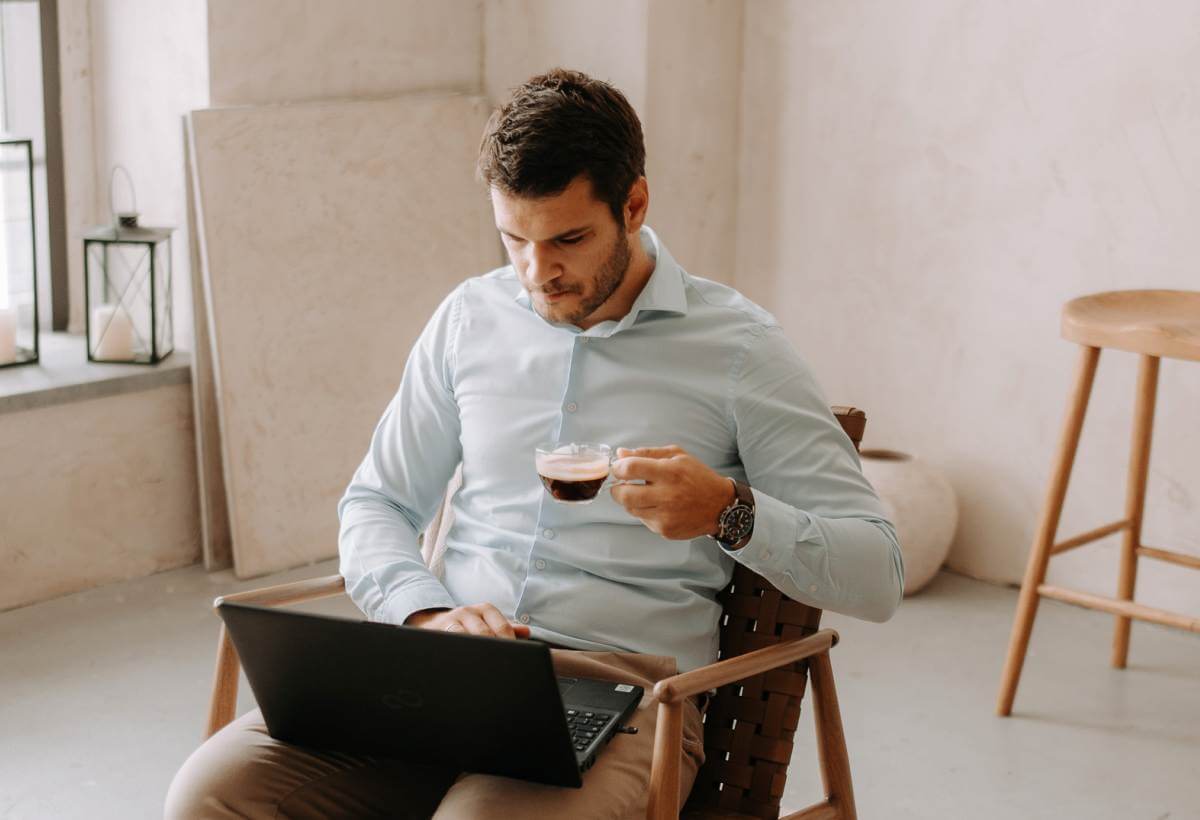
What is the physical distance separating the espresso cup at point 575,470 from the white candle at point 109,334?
7.03 feet

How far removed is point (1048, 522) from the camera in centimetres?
298

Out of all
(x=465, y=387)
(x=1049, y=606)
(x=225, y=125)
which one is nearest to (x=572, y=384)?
(x=465, y=387)

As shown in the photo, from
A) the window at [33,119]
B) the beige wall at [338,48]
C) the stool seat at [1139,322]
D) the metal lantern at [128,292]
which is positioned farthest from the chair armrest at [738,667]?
the window at [33,119]

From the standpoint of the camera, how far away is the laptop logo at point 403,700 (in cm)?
158

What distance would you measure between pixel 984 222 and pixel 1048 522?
38.3 inches

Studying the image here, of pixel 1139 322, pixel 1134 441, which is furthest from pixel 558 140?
pixel 1134 441

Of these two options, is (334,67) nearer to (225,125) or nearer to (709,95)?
(225,125)

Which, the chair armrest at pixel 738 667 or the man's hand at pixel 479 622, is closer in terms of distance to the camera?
the chair armrest at pixel 738 667

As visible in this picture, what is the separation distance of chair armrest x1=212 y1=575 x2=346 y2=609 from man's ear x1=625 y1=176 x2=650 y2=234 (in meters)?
0.63

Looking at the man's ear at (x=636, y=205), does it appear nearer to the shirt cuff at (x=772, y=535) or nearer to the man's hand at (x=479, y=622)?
the shirt cuff at (x=772, y=535)

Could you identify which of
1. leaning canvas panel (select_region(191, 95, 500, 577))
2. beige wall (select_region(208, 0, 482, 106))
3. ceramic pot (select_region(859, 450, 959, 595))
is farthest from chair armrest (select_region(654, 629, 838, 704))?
beige wall (select_region(208, 0, 482, 106))

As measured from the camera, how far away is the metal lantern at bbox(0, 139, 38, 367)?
11.6ft

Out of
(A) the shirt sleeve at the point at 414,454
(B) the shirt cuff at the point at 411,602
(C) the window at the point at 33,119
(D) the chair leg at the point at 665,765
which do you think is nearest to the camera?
(D) the chair leg at the point at 665,765

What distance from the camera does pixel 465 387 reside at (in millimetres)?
2098
